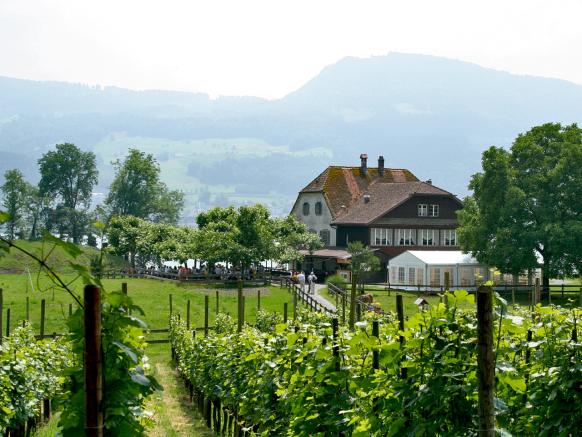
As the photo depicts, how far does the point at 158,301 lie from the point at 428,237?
29675 millimetres

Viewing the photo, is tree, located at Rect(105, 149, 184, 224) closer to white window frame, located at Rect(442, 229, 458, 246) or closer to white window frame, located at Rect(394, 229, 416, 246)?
white window frame, located at Rect(394, 229, 416, 246)

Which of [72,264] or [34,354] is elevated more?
[72,264]

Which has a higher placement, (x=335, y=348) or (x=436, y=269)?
(x=436, y=269)

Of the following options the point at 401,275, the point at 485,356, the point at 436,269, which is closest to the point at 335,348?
the point at 485,356

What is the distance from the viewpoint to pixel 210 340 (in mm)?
24203

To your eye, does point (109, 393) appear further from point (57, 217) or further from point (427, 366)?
point (57, 217)

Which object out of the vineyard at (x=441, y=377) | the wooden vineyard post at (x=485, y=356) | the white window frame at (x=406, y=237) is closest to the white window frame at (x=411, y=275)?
the white window frame at (x=406, y=237)

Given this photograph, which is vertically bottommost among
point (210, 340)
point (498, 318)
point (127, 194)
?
point (210, 340)

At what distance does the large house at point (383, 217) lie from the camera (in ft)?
264

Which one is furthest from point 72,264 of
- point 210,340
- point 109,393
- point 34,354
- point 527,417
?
point 210,340

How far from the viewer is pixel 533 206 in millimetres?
63688

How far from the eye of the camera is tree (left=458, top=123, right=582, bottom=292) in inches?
2416

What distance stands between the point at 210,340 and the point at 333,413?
13.3 m

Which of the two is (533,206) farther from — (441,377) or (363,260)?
(441,377)
